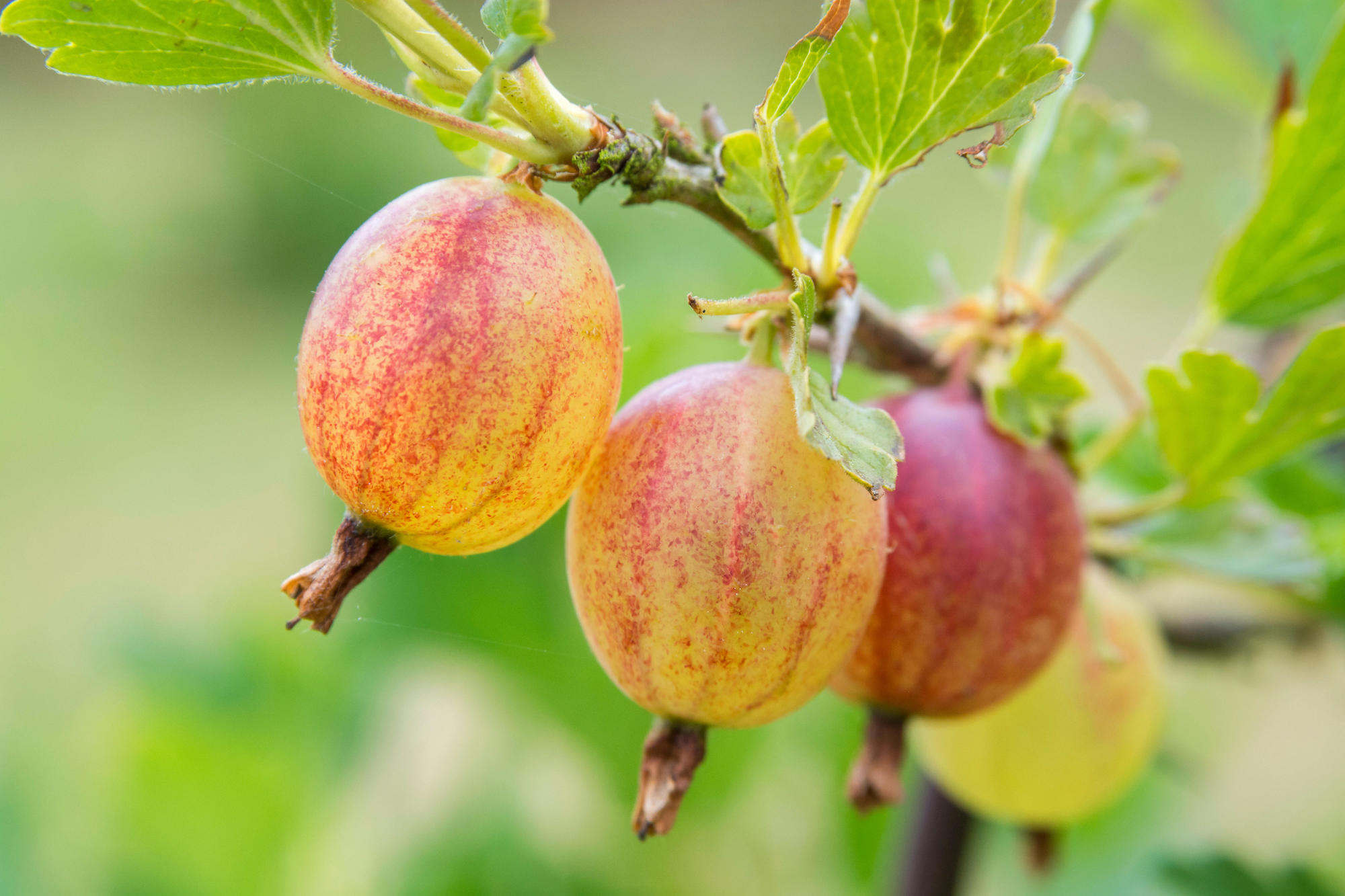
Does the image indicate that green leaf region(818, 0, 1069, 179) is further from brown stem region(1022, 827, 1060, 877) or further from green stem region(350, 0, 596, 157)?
brown stem region(1022, 827, 1060, 877)

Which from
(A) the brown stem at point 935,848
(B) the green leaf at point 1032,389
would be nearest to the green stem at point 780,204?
(B) the green leaf at point 1032,389

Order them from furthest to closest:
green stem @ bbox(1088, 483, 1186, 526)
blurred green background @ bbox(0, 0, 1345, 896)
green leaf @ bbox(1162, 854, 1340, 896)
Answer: blurred green background @ bbox(0, 0, 1345, 896) < green leaf @ bbox(1162, 854, 1340, 896) < green stem @ bbox(1088, 483, 1186, 526)

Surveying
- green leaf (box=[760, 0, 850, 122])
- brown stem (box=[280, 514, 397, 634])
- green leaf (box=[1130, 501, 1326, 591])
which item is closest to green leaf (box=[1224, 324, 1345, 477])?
green leaf (box=[1130, 501, 1326, 591])

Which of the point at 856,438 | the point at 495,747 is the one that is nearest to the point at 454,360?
the point at 856,438

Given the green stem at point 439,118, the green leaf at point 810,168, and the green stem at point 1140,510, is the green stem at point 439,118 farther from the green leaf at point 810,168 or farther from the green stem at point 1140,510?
the green stem at point 1140,510

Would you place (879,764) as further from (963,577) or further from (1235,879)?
(1235,879)
